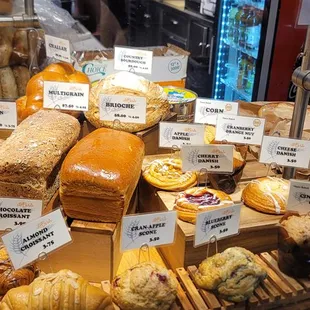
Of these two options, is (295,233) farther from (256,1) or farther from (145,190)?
(256,1)

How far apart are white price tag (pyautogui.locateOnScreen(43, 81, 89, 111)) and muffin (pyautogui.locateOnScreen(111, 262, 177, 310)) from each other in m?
0.76

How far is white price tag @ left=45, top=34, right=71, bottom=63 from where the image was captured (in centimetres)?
189

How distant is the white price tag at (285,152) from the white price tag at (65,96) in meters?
0.67

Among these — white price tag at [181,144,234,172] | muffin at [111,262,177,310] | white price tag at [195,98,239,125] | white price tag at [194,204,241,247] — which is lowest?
muffin at [111,262,177,310]

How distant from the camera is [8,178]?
1.33 metres

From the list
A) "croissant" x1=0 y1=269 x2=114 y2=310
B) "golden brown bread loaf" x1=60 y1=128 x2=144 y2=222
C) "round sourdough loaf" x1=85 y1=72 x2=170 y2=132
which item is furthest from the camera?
"round sourdough loaf" x1=85 y1=72 x2=170 y2=132

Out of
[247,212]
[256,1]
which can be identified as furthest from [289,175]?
[256,1]

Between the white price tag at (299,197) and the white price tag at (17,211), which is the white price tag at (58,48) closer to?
Answer: the white price tag at (17,211)

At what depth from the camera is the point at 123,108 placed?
162 centimetres

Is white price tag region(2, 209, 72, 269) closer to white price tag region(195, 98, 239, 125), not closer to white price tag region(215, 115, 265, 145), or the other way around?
white price tag region(215, 115, 265, 145)

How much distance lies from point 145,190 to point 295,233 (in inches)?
22.0

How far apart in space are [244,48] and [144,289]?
332cm

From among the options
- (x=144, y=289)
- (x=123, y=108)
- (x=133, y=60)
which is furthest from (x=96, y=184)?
(x=133, y=60)

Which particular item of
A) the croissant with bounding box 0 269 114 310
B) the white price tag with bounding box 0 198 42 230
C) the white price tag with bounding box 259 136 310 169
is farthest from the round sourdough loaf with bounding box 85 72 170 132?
the croissant with bounding box 0 269 114 310
